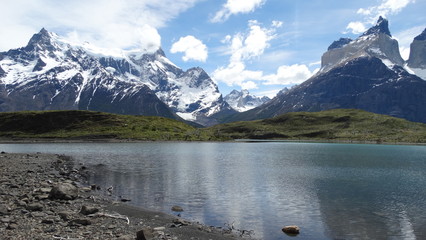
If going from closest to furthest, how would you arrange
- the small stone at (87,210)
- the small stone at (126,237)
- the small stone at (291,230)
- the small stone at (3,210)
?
the small stone at (126,237) → the small stone at (3,210) → the small stone at (291,230) → the small stone at (87,210)

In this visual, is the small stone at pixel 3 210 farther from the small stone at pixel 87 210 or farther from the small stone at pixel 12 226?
the small stone at pixel 87 210

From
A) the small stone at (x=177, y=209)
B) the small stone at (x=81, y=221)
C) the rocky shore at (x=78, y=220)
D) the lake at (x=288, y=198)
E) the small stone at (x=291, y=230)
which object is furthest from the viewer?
the small stone at (x=177, y=209)

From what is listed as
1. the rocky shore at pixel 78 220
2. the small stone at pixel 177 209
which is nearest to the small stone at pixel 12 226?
the rocky shore at pixel 78 220

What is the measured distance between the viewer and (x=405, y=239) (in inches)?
1168

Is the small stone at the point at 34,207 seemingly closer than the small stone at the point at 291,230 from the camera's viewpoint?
Yes

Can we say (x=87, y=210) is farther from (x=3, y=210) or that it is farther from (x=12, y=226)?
(x=12, y=226)

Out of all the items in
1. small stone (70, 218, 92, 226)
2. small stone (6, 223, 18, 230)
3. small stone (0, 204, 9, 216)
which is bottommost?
small stone (70, 218, 92, 226)

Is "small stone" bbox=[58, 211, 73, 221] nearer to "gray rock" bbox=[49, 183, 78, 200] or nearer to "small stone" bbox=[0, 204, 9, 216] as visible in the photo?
"small stone" bbox=[0, 204, 9, 216]

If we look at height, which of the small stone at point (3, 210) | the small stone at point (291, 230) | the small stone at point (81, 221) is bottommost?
the small stone at point (291, 230)

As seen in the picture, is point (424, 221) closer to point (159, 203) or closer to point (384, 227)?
point (384, 227)

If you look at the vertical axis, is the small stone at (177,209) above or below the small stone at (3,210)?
below

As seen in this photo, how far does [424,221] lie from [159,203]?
29.4m

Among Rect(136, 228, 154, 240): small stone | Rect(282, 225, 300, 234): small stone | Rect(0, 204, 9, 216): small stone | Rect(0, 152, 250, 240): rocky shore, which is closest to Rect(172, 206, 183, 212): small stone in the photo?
Rect(0, 152, 250, 240): rocky shore

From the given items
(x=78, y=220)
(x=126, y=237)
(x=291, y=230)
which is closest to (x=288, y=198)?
(x=291, y=230)
